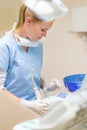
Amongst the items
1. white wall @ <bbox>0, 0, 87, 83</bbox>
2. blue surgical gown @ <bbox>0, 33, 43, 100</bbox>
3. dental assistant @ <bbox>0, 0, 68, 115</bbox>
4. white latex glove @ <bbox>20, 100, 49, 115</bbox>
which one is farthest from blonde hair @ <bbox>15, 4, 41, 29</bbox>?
white wall @ <bbox>0, 0, 87, 83</bbox>

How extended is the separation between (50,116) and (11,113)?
0.60 meters

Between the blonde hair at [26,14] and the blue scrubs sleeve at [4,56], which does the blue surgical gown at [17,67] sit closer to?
the blue scrubs sleeve at [4,56]

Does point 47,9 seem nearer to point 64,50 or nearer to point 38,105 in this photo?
point 38,105

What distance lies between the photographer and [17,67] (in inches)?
62.0

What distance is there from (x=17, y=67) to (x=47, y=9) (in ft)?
1.32

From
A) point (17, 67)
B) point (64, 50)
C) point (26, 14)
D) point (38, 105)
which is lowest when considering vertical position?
point (64, 50)

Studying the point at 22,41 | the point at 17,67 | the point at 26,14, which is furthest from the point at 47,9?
the point at 17,67

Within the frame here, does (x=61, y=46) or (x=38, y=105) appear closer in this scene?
(x=38, y=105)

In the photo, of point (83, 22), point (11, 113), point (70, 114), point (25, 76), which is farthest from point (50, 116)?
point (83, 22)

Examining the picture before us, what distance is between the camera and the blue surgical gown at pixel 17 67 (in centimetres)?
152

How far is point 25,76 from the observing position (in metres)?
1.60

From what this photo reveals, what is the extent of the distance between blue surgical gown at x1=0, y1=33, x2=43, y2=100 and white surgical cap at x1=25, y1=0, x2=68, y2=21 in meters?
0.25

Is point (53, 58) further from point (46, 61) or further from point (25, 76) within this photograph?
point (25, 76)

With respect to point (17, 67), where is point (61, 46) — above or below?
below
